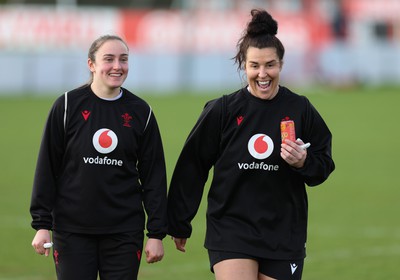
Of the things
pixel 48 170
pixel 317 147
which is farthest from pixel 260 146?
pixel 48 170

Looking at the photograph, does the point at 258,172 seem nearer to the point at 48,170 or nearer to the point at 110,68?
the point at 110,68

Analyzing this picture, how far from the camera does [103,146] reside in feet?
21.1

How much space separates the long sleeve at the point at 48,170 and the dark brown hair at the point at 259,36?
4.11 feet

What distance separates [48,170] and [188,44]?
115 feet

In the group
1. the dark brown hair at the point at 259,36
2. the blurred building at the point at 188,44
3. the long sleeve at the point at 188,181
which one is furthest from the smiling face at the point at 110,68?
the blurred building at the point at 188,44

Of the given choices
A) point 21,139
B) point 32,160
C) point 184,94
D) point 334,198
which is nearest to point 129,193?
point 334,198

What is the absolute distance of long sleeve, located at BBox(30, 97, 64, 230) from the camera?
642 cm

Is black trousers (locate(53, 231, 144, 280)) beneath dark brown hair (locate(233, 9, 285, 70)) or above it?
beneath

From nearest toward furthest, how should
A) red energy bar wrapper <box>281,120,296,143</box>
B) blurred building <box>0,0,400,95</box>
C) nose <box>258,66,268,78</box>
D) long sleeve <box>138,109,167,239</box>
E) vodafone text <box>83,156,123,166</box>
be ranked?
red energy bar wrapper <box>281,120,296,143</box> < nose <box>258,66,268,78</box> < vodafone text <box>83,156,123,166</box> < long sleeve <box>138,109,167,239</box> < blurred building <box>0,0,400,95</box>

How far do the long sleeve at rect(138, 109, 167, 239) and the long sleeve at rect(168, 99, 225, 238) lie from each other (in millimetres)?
94

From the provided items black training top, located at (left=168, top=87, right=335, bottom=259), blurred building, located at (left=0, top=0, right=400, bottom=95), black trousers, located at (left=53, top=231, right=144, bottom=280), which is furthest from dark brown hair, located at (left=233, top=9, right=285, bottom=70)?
blurred building, located at (left=0, top=0, right=400, bottom=95)

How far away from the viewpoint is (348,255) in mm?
11531

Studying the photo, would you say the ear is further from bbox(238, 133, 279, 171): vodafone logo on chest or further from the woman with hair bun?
bbox(238, 133, 279, 171): vodafone logo on chest

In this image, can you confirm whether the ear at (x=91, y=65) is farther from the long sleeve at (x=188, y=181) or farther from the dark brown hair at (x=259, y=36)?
the dark brown hair at (x=259, y=36)
